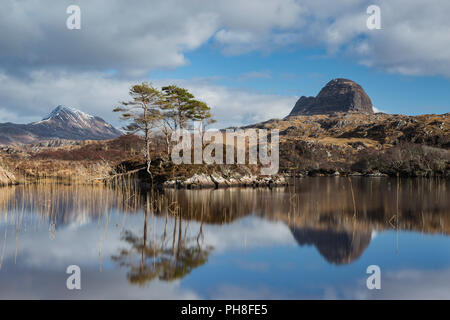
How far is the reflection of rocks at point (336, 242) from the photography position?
24.2 ft

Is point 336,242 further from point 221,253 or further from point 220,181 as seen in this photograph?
point 220,181

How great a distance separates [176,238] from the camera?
8594 millimetres

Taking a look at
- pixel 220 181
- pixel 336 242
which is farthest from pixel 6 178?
pixel 336 242

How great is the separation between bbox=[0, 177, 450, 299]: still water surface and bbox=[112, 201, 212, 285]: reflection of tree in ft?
0.08

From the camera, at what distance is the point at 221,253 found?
25.0 feet

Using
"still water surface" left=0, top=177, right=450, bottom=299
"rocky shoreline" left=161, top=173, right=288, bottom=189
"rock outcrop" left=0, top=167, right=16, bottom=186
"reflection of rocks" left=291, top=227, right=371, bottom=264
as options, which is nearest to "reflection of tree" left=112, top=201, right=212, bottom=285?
"still water surface" left=0, top=177, right=450, bottom=299

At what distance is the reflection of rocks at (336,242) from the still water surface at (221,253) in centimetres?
3

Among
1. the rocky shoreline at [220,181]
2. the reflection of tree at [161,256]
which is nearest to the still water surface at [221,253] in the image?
the reflection of tree at [161,256]

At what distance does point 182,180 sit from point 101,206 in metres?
11.8

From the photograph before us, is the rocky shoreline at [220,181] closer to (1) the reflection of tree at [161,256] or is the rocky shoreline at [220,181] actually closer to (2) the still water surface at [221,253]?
(2) the still water surface at [221,253]

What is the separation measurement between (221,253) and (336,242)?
332 centimetres
